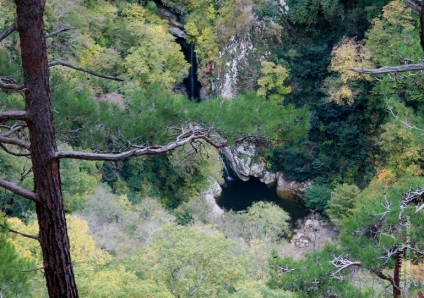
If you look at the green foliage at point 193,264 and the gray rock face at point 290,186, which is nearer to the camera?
the green foliage at point 193,264

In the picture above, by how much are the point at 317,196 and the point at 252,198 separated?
1967 mm

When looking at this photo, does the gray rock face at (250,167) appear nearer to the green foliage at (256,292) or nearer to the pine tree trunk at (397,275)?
the green foliage at (256,292)

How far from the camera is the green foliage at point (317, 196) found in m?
13.3

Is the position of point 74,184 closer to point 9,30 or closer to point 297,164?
point 297,164

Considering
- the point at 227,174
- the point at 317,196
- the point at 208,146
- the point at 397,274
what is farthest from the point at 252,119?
the point at 227,174

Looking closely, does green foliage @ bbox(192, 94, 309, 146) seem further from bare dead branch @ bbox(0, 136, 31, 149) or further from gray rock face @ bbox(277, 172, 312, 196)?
gray rock face @ bbox(277, 172, 312, 196)

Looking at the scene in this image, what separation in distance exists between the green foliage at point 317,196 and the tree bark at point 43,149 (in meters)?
11.8

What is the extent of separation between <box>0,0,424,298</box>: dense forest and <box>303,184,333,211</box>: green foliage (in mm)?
47

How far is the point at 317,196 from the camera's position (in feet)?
44.2

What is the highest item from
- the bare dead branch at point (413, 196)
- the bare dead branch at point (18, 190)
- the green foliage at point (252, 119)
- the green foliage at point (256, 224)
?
the green foliage at point (252, 119)

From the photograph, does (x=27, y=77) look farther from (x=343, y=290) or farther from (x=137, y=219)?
(x=137, y=219)

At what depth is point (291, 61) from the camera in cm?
1502

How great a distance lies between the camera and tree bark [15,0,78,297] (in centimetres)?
185

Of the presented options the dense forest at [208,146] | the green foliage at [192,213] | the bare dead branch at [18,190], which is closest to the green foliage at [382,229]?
the dense forest at [208,146]
